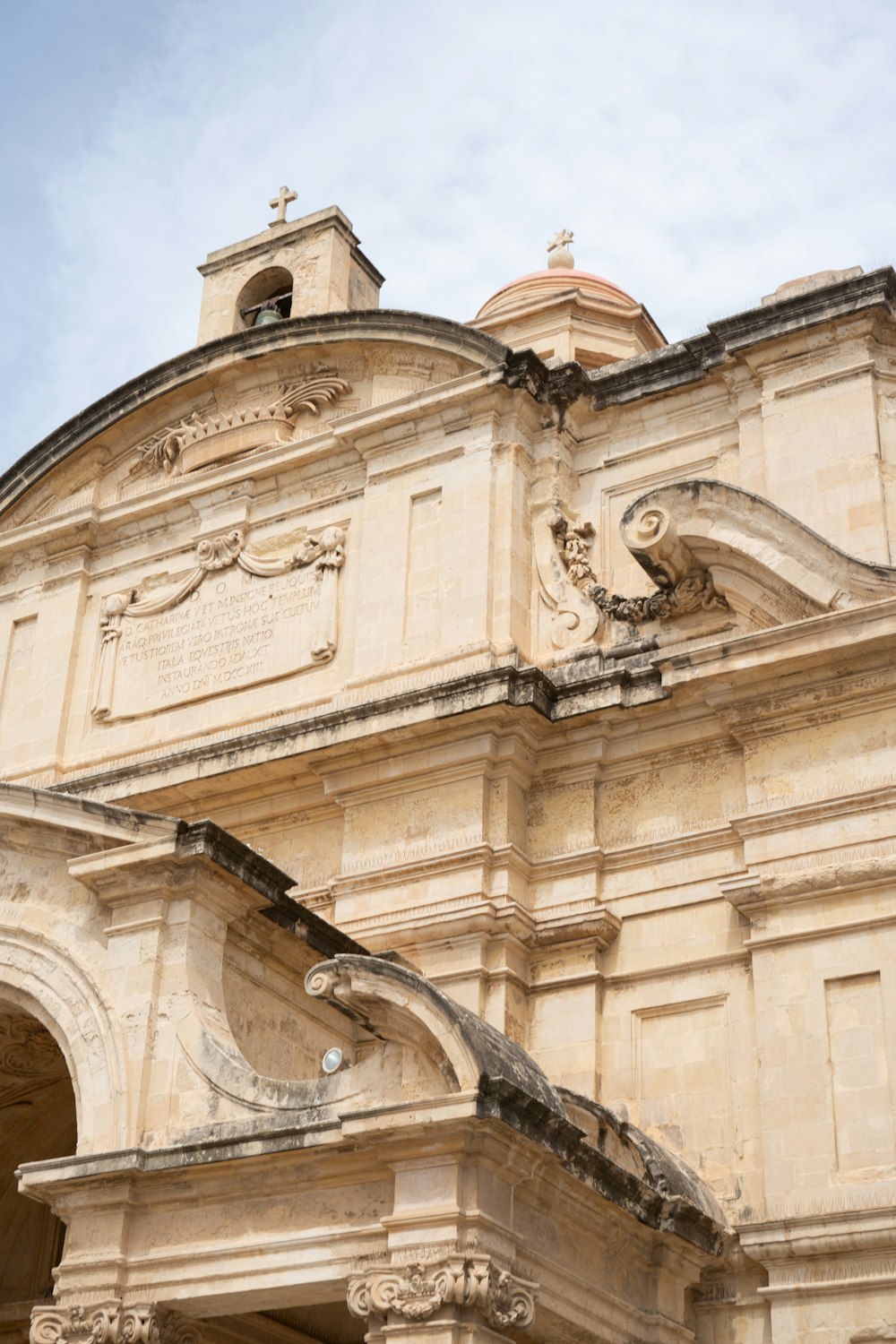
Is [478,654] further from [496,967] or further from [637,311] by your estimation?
[637,311]

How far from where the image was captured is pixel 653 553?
14.6 m

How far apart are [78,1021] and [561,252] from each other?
42.8 ft

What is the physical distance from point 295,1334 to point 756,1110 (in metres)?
3.40

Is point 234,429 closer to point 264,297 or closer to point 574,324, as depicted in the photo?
point 264,297

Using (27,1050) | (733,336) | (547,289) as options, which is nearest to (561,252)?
(547,289)

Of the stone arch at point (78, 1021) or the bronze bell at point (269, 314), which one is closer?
the stone arch at point (78, 1021)

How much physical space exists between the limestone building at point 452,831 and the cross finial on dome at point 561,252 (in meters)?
1.74

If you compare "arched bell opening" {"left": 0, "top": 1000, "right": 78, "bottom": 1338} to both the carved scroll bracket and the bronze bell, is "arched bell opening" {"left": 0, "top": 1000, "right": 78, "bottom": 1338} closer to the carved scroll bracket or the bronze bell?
the carved scroll bracket

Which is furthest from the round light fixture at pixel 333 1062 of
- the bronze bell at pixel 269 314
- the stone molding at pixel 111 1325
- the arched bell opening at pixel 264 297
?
the arched bell opening at pixel 264 297

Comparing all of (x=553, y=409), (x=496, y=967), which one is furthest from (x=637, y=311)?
(x=496, y=967)

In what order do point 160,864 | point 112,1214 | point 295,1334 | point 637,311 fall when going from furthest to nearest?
point 637,311, point 295,1334, point 160,864, point 112,1214

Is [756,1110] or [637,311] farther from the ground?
[637,311]

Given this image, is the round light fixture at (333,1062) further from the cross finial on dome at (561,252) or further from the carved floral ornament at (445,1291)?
the cross finial on dome at (561,252)

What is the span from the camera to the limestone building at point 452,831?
34.0 feet
